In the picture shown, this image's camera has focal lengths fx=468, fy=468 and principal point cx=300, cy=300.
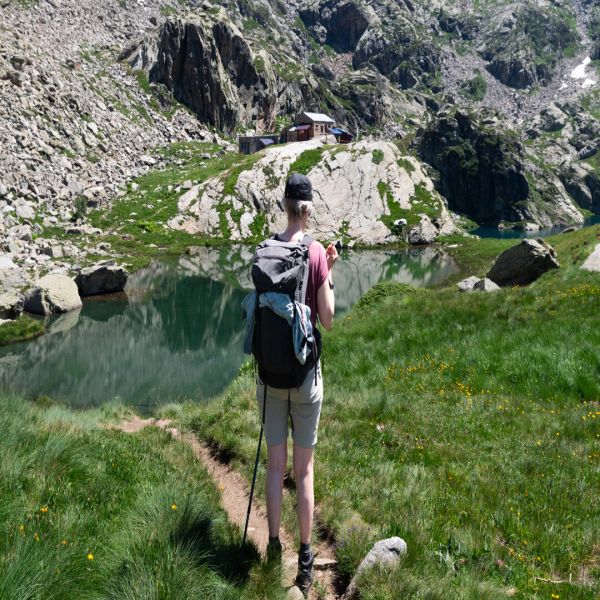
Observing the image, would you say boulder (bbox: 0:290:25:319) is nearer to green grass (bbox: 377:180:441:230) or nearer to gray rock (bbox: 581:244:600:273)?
gray rock (bbox: 581:244:600:273)

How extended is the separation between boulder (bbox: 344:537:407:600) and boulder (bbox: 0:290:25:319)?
37.8 m

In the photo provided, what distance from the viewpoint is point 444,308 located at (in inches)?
723

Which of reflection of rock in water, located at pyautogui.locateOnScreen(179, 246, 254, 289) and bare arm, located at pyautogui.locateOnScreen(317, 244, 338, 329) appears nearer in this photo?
bare arm, located at pyautogui.locateOnScreen(317, 244, 338, 329)

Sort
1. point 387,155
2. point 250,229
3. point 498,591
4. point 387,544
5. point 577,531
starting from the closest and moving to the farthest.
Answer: point 498,591
point 387,544
point 577,531
point 250,229
point 387,155

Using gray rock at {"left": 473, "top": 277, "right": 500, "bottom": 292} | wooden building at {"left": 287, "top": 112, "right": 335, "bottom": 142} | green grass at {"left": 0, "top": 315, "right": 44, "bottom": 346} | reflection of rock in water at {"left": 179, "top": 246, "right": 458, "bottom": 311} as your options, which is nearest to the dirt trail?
gray rock at {"left": 473, "top": 277, "right": 500, "bottom": 292}

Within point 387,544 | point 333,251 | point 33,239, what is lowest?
point 33,239

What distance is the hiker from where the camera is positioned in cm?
555

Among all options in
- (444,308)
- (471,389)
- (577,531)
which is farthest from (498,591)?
(444,308)

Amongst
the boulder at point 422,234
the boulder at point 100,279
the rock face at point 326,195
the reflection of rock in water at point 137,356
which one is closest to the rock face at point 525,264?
the reflection of rock in water at point 137,356

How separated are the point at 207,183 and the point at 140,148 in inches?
988

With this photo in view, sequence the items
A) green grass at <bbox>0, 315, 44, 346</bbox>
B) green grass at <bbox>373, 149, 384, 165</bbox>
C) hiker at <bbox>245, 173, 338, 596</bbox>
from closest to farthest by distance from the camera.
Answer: hiker at <bbox>245, 173, 338, 596</bbox>
green grass at <bbox>0, 315, 44, 346</bbox>
green grass at <bbox>373, 149, 384, 165</bbox>

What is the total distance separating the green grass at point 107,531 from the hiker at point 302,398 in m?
0.57

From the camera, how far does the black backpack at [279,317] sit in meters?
5.30

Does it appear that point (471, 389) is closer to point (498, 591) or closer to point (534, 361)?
point (534, 361)
